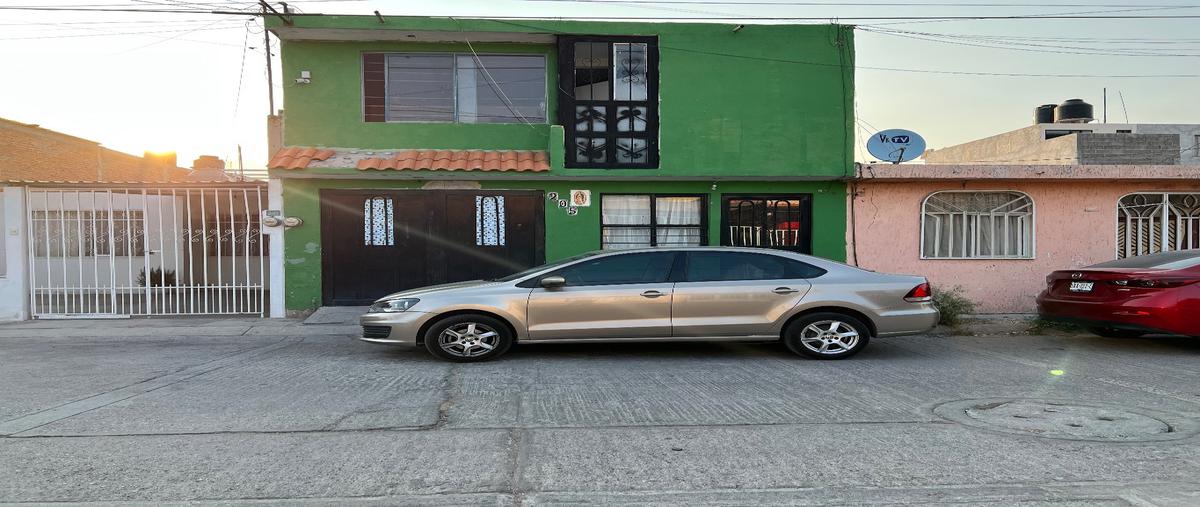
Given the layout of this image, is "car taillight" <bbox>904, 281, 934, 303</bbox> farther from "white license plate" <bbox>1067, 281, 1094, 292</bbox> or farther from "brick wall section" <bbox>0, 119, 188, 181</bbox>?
"brick wall section" <bbox>0, 119, 188, 181</bbox>

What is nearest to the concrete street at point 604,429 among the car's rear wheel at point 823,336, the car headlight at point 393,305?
the car's rear wheel at point 823,336

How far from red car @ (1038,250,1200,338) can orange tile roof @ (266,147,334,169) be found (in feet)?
36.1

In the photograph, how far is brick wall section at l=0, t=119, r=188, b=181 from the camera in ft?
71.0

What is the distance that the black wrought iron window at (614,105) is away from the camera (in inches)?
485

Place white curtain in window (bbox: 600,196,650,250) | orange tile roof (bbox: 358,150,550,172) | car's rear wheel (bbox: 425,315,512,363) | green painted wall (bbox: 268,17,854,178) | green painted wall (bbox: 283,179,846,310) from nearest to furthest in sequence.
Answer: car's rear wheel (bbox: 425,315,512,363)
orange tile roof (bbox: 358,150,550,172)
green painted wall (bbox: 283,179,846,310)
green painted wall (bbox: 268,17,854,178)
white curtain in window (bbox: 600,196,650,250)

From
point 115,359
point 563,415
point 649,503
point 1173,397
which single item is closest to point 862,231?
point 1173,397

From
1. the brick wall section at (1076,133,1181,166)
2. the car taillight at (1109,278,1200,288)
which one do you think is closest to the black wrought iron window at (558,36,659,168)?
the car taillight at (1109,278,1200,288)

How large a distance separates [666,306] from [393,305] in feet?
9.61

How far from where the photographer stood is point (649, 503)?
142 inches

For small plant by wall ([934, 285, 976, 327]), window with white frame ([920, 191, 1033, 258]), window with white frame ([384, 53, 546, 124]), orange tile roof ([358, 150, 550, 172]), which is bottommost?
small plant by wall ([934, 285, 976, 327])

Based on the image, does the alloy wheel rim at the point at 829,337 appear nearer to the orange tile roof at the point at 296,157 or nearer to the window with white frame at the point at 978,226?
the window with white frame at the point at 978,226

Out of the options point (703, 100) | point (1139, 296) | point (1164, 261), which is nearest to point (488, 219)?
point (703, 100)

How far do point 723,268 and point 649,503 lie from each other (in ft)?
15.2

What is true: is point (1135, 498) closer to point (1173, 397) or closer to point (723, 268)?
point (1173, 397)
